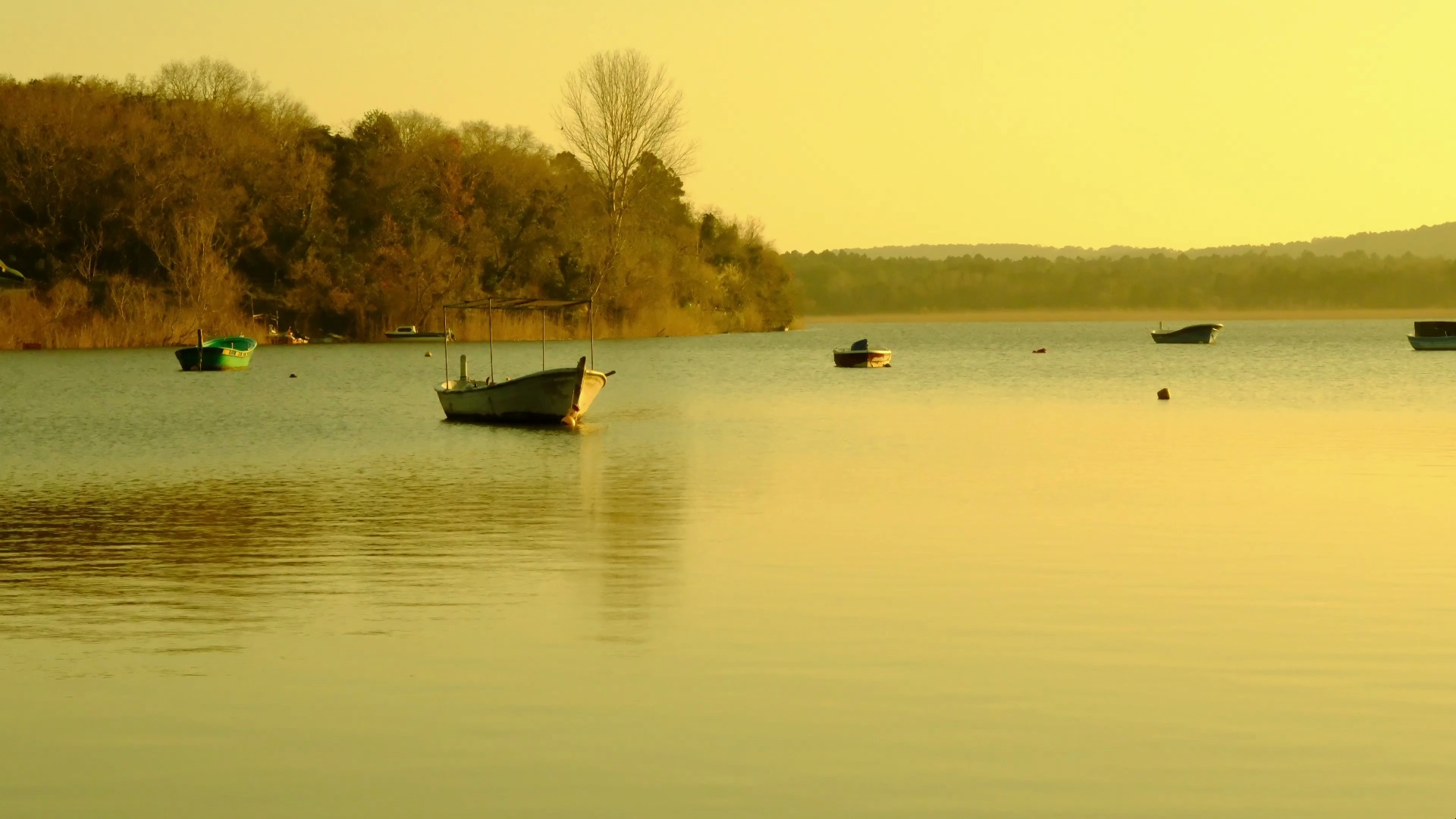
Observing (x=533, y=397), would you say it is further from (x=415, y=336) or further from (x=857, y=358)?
(x=415, y=336)

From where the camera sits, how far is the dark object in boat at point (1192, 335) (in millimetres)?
135625

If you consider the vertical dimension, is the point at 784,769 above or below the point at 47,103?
below

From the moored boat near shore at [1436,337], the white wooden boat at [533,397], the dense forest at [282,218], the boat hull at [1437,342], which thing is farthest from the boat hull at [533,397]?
the moored boat near shore at [1436,337]

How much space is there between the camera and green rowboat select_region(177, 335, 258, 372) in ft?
267

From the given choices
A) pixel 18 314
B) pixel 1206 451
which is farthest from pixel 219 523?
pixel 18 314

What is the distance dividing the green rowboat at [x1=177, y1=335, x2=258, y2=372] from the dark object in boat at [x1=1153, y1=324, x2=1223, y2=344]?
75.4 meters

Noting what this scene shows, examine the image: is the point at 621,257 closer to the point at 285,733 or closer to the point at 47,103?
the point at 47,103

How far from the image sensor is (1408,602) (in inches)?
611

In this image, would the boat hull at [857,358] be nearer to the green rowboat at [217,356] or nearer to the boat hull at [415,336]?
the green rowboat at [217,356]

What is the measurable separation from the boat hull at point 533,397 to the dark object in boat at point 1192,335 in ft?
319

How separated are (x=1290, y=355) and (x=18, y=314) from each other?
75731mm

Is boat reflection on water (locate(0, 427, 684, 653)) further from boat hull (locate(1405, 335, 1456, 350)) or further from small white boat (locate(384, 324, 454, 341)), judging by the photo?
boat hull (locate(1405, 335, 1456, 350))

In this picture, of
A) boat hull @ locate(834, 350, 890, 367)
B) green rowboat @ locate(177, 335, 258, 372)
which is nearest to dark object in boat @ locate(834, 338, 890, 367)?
boat hull @ locate(834, 350, 890, 367)

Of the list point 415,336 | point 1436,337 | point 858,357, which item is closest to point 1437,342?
point 1436,337
